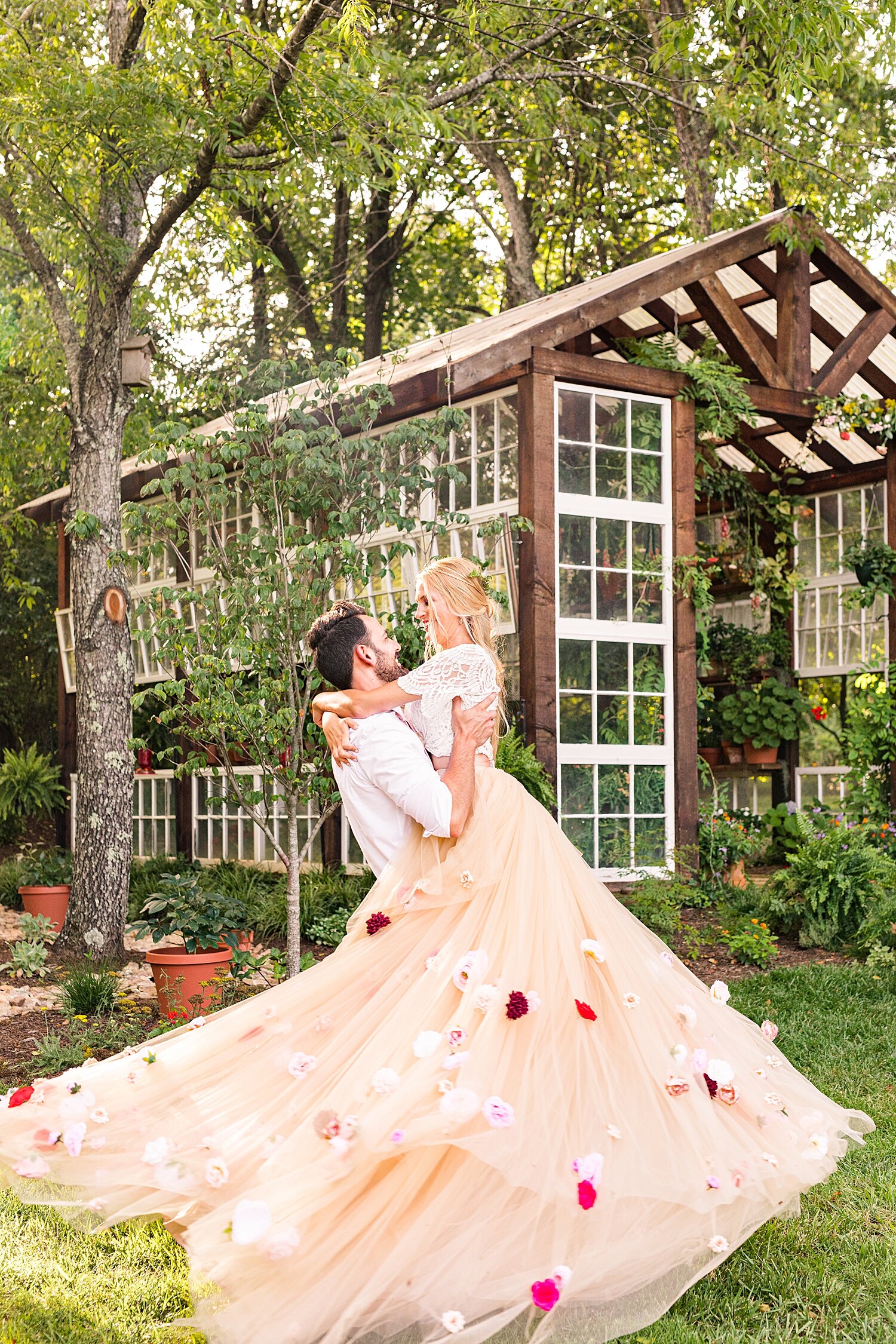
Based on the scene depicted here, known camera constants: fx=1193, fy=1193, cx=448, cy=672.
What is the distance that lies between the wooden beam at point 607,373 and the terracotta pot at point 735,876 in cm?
356

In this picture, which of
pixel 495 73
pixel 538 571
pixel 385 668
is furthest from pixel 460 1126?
pixel 495 73

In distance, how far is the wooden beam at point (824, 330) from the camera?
382 inches

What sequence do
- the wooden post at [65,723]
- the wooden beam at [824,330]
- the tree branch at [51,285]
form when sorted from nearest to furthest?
1. the tree branch at [51,285]
2. the wooden beam at [824,330]
3. the wooden post at [65,723]

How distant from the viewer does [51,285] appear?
7.64 m

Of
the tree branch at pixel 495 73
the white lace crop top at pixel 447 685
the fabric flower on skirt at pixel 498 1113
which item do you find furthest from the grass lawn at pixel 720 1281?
the tree branch at pixel 495 73

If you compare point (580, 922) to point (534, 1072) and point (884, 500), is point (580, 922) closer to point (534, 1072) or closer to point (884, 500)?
point (534, 1072)

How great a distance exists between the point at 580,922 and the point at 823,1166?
2.87 ft

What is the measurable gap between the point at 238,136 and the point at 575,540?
3.34 m

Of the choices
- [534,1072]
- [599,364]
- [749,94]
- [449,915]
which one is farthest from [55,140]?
[534,1072]

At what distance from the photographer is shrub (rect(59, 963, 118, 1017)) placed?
5.94m

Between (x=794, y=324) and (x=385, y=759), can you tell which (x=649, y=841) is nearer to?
(x=794, y=324)

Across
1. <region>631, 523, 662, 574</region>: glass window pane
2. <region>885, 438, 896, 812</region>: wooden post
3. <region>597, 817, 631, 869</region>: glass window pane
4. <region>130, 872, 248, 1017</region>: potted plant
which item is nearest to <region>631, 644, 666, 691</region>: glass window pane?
<region>631, 523, 662, 574</region>: glass window pane

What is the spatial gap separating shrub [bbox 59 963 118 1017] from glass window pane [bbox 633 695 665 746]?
4.05 meters

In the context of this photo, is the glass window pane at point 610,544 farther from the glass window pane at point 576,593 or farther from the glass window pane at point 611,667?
the glass window pane at point 611,667
